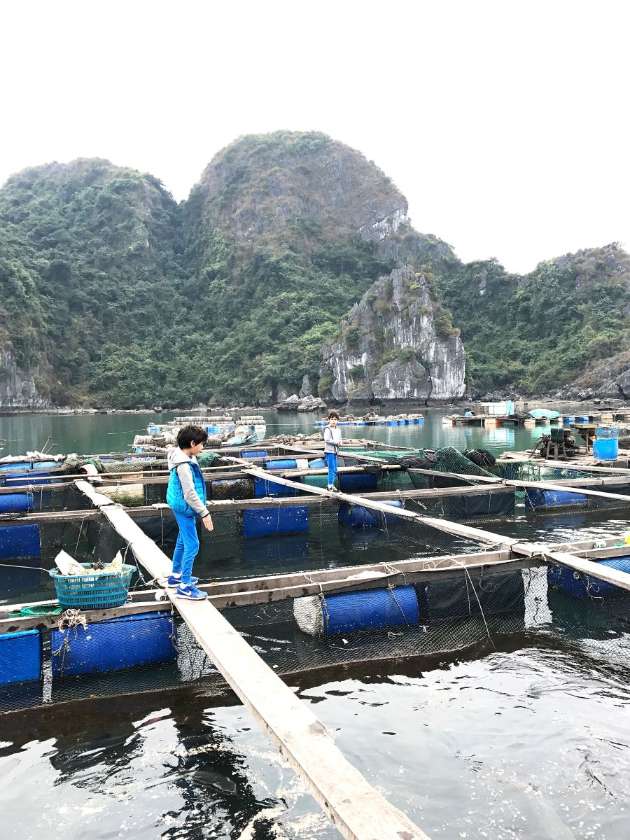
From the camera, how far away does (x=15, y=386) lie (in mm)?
99938

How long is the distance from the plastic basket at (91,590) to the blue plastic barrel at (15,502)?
28.8 ft

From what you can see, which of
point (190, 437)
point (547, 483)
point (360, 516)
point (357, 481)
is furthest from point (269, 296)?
point (190, 437)

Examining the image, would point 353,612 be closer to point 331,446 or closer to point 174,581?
point 174,581

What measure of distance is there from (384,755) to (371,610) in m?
2.30

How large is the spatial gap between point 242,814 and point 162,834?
515 millimetres

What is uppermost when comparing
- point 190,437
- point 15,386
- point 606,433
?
point 15,386

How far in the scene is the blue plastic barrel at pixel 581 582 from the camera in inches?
305

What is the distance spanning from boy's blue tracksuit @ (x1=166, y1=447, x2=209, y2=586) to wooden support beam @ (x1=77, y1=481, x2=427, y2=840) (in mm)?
440

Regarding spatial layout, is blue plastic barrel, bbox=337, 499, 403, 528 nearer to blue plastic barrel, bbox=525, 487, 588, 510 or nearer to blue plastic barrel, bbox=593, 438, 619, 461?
blue plastic barrel, bbox=525, 487, 588, 510

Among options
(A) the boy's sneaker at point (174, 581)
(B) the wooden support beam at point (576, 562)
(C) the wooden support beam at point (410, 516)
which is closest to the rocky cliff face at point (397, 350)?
(C) the wooden support beam at point (410, 516)

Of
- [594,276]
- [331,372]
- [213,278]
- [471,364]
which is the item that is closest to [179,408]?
[331,372]

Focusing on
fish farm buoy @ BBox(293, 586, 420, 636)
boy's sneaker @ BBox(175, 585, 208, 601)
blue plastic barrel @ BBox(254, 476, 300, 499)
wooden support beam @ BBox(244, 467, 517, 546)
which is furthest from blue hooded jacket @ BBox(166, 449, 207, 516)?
blue plastic barrel @ BBox(254, 476, 300, 499)

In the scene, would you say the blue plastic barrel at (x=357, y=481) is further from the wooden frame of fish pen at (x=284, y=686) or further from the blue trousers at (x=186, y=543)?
the blue trousers at (x=186, y=543)

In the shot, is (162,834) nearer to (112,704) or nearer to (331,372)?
(112,704)
